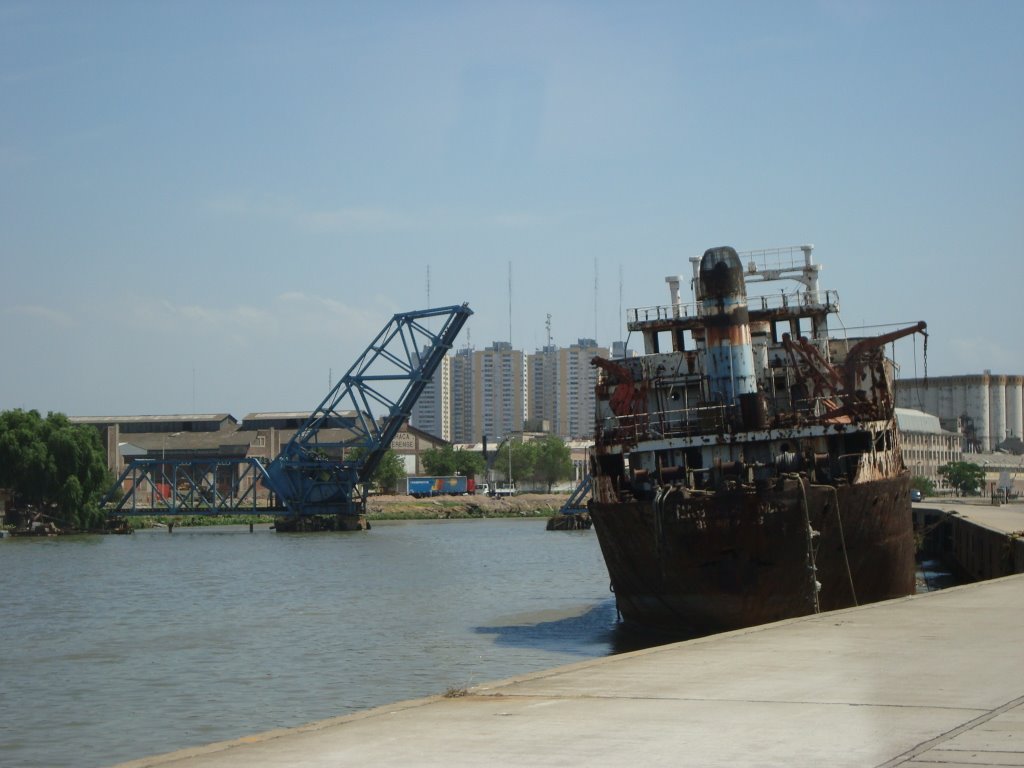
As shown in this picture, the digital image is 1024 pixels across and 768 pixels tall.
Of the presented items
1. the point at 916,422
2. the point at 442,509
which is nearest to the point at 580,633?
the point at 442,509

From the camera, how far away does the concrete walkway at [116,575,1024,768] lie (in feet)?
28.7

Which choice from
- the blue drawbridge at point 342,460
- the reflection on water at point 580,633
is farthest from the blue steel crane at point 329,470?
the reflection on water at point 580,633

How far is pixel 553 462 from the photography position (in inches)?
6521

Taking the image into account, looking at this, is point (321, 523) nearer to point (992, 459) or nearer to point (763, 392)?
point (763, 392)

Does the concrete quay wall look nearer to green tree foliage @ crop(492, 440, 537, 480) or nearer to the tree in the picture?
the tree

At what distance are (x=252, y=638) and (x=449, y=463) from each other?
409 feet

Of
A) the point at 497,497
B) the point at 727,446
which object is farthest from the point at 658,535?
the point at 497,497

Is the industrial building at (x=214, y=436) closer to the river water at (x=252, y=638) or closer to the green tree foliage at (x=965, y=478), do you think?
the green tree foliage at (x=965, y=478)

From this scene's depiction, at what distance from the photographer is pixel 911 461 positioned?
154 meters

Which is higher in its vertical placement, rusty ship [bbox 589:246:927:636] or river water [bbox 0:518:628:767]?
rusty ship [bbox 589:246:927:636]

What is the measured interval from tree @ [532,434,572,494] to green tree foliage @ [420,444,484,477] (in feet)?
43.3

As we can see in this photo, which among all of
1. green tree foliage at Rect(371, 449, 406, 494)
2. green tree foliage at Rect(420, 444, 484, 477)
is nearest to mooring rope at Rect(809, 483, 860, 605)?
green tree foliage at Rect(371, 449, 406, 494)

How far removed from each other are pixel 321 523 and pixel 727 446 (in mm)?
61381

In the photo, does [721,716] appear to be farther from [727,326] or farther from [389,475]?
[389,475]
